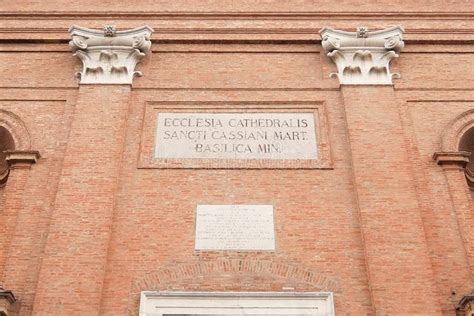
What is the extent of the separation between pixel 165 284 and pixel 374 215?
3.51 metres

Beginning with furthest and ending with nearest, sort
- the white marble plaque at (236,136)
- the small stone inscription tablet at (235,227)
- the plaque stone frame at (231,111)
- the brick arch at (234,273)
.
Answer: the white marble plaque at (236,136), the plaque stone frame at (231,111), the small stone inscription tablet at (235,227), the brick arch at (234,273)

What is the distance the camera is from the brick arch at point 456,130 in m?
10.8

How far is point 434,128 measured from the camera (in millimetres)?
11156

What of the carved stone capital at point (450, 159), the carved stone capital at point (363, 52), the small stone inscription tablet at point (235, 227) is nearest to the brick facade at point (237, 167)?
the carved stone capital at point (450, 159)

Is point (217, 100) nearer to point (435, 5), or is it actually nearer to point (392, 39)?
point (392, 39)

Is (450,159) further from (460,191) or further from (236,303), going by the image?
(236,303)

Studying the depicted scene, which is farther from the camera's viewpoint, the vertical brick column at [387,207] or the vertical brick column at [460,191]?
the vertical brick column at [460,191]

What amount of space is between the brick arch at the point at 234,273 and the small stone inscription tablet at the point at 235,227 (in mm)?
283

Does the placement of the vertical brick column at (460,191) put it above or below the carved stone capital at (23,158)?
below

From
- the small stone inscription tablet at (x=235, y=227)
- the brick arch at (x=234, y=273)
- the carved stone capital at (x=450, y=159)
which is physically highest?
the carved stone capital at (x=450, y=159)

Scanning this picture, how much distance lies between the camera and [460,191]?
1030cm

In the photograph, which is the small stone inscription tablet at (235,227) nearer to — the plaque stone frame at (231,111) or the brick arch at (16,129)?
the plaque stone frame at (231,111)

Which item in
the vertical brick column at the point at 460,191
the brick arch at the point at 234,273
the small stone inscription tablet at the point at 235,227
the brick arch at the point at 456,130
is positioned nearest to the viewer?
the brick arch at the point at 234,273

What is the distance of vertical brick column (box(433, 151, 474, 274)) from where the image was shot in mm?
9805
